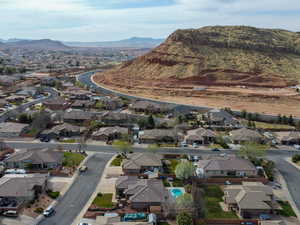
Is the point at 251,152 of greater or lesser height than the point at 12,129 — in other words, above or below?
above

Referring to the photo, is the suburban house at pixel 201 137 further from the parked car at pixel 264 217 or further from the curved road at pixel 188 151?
the parked car at pixel 264 217

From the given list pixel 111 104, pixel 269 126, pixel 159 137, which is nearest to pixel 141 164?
pixel 159 137

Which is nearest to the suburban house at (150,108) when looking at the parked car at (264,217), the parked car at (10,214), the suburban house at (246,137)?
the suburban house at (246,137)

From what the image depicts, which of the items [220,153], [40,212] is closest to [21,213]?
[40,212]

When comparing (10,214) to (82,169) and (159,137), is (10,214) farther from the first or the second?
(159,137)

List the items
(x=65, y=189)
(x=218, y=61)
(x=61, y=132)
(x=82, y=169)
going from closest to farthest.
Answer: (x=65, y=189), (x=82, y=169), (x=61, y=132), (x=218, y=61)

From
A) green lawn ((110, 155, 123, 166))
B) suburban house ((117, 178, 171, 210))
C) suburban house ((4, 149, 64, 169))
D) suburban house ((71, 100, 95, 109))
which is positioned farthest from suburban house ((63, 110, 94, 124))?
suburban house ((117, 178, 171, 210))

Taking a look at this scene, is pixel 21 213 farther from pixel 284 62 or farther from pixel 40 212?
pixel 284 62

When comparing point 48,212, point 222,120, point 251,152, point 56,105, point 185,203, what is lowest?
point 48,212
